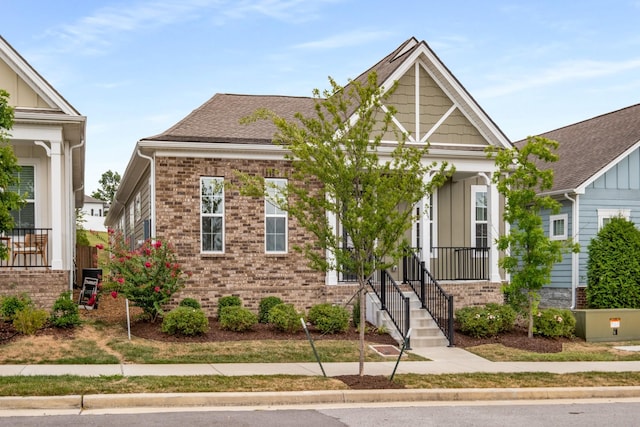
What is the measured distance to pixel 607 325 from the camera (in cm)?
1723

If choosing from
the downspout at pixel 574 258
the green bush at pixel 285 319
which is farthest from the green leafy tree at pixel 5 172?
the downspout at pixel 574 258

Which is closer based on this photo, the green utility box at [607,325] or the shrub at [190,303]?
the shrub at [190,303]

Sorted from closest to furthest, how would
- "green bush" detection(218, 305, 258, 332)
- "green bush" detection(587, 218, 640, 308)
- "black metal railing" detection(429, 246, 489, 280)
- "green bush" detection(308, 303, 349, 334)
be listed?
"green bush" detection(218, 305, 258, 332), "green bush" detection(308, 303, 349, 334), "black metal railing" detection(429, 246, 489, 280), "green bush" detection(587, 218, 640, 308)

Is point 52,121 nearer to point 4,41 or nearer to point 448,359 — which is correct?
point 4,41

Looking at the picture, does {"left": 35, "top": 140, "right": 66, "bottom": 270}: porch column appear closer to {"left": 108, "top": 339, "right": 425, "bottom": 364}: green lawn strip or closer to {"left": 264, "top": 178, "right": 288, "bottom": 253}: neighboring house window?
{"left": 108, "top": 339, "right": 425, "bottom": 364}: green lawn strip

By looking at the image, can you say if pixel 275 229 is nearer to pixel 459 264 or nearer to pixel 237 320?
pixel 237 320

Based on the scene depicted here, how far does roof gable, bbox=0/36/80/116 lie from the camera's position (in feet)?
55.3

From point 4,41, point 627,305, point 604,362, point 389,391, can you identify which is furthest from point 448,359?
point 4,41

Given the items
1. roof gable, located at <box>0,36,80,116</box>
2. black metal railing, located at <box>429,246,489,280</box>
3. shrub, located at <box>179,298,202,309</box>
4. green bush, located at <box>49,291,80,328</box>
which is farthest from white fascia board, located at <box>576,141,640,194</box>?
green bush, located at <box>49,291,80,328</box>

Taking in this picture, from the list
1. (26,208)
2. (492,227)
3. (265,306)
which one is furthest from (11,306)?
(492,227)

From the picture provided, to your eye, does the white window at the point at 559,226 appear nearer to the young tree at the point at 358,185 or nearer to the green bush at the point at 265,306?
the green bush at the point at 265,306

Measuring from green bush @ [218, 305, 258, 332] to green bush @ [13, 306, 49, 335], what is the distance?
11.4ft

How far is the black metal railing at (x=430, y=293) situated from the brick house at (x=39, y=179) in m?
7.62

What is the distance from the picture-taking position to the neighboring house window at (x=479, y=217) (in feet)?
67.2
